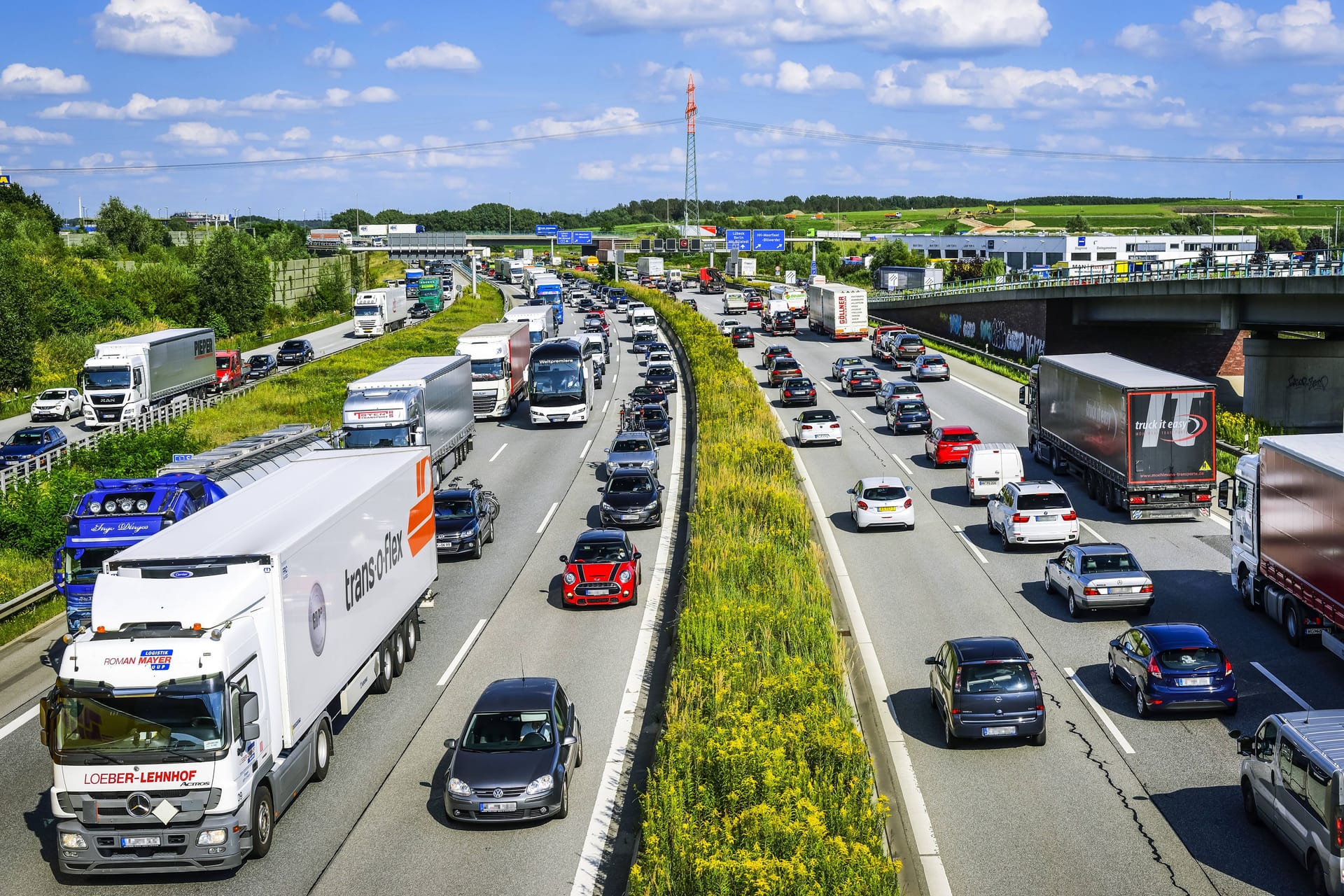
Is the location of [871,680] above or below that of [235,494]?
below

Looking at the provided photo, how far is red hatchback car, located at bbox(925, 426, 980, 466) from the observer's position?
140ft

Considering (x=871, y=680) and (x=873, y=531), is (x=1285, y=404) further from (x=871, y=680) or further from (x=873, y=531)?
(x=871, y=680)

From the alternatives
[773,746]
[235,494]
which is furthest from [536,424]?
[773,746]

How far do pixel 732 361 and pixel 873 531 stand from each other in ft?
93.7

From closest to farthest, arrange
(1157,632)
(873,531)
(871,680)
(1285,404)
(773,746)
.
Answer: (773,746)
(1157,632)
(871,680)
(873,531)
(1285,404)

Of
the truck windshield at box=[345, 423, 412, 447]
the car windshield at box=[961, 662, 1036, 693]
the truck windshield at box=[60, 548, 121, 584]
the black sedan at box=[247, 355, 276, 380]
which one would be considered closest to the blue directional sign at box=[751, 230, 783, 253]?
the black sedan at box=[247, 355, 276, 380]

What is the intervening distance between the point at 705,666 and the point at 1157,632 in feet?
25.3

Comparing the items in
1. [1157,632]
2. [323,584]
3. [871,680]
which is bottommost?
[871,680]

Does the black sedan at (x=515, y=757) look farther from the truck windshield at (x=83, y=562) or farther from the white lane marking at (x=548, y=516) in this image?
the white lane marking at (x=548, y=516)

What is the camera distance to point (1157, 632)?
20.4 meters

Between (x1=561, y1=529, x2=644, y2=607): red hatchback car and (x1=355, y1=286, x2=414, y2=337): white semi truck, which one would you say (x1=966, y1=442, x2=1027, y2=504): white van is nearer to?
(x1=561, y1=529, x2=644, y2=607): red hatchback car

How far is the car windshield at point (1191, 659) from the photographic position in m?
19.8

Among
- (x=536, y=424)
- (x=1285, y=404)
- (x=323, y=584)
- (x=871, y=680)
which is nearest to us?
(x=323, y=584)

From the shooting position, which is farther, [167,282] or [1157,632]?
[167,282]
